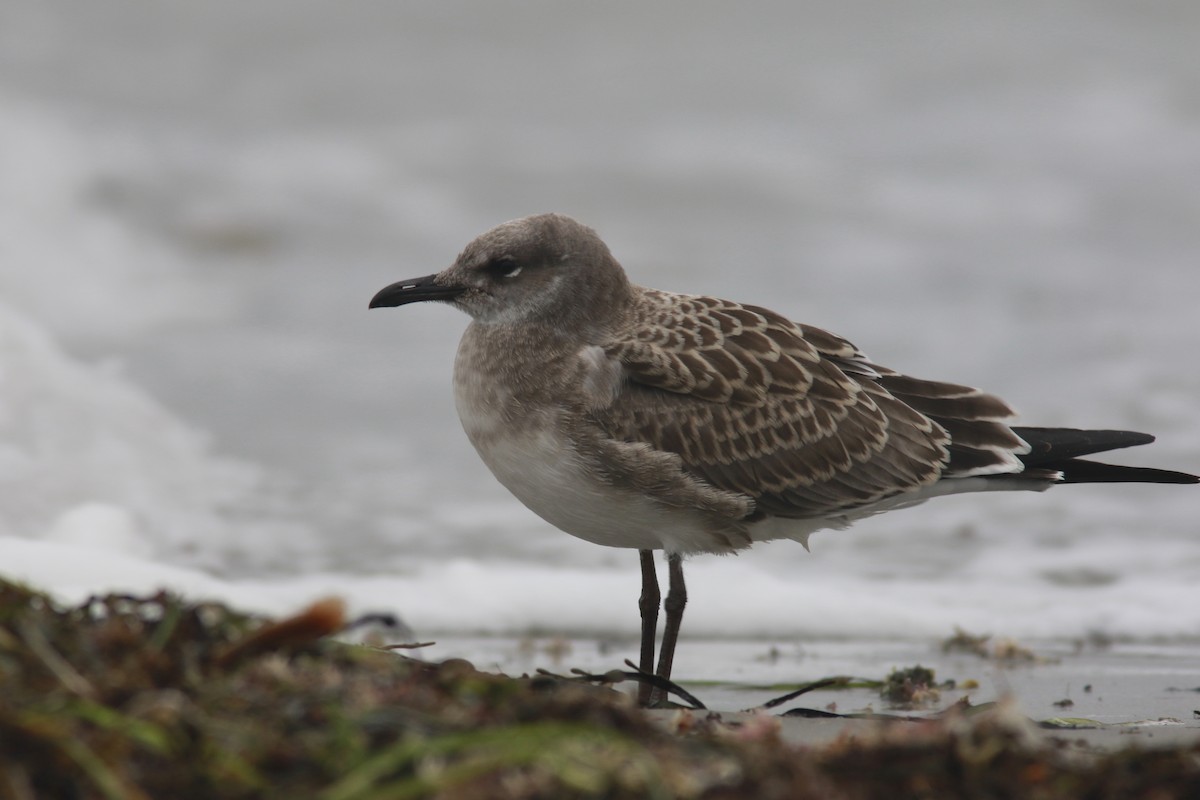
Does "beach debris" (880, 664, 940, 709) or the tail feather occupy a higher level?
the tail feather

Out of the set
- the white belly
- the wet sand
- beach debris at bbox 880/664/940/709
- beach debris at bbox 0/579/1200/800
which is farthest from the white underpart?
beach debris at bbox 0/579/1200/800

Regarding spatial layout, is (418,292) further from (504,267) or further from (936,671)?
(936,671)

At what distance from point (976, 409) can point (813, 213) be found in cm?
918

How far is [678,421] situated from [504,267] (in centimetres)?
102

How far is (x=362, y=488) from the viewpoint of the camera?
984cm

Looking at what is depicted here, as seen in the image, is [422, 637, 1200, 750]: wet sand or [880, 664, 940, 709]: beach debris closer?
[422, 637, 1200, 750]: wet sand

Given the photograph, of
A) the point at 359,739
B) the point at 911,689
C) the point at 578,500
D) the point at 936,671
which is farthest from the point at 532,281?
the point at 359,739

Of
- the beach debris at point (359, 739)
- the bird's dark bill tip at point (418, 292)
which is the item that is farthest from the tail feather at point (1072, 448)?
the beach debris at point (359, 739)

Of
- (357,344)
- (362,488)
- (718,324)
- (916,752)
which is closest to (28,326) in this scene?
(357,344)

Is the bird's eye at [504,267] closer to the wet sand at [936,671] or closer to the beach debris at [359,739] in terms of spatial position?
the wet sand at [936,671]

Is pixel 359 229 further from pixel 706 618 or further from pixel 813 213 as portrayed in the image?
pixel 706 618

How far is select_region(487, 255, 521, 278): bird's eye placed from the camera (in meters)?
6.13

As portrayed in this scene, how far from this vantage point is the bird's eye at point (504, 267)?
6133mm

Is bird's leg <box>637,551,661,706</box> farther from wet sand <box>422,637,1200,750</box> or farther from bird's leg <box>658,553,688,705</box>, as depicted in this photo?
wet sand <box>422,637,1200,750</box>
